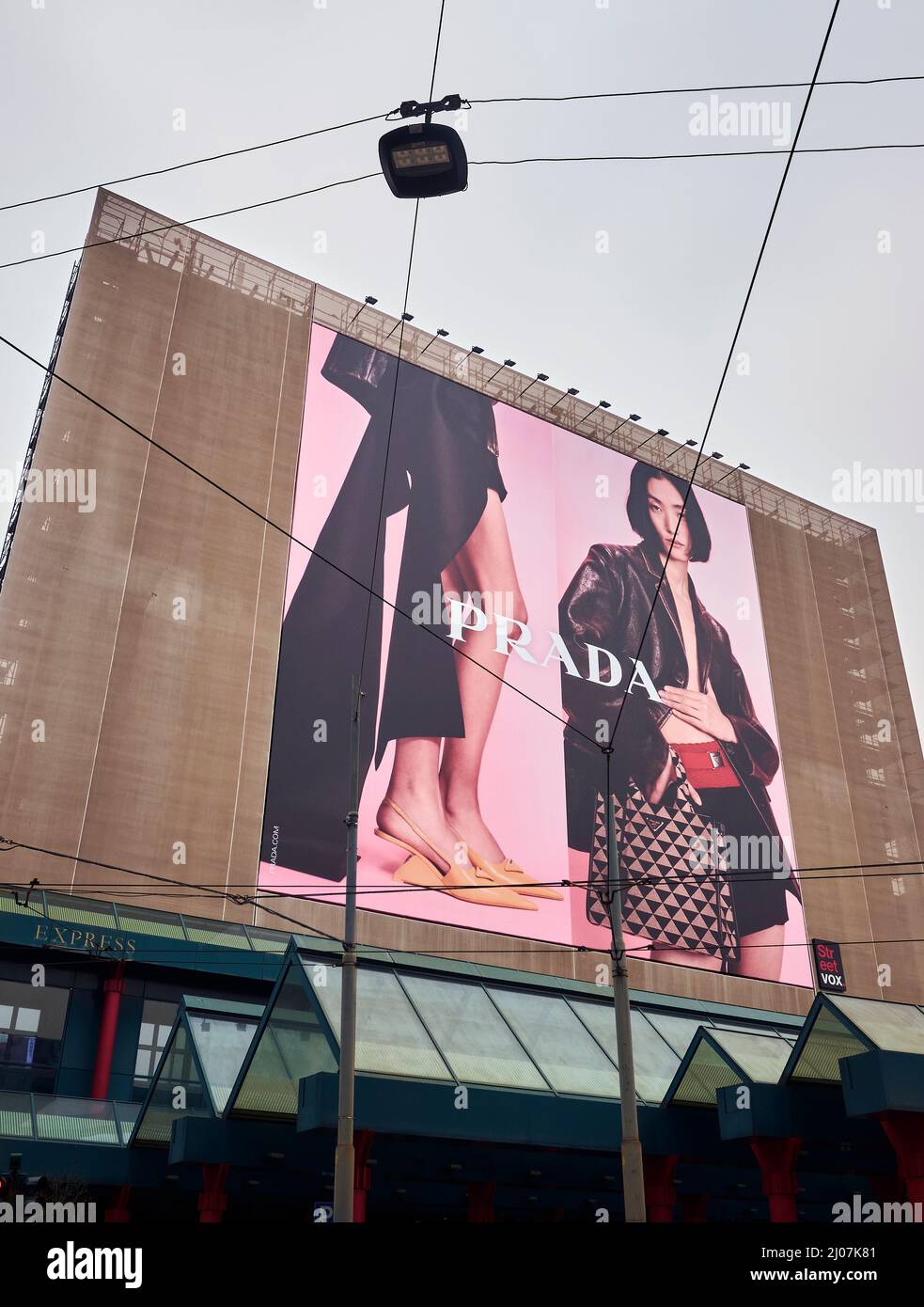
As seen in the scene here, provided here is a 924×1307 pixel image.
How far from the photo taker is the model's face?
187 ft

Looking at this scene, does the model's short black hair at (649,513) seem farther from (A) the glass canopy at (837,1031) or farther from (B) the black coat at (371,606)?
(A) the glass canopy at (837,1031)

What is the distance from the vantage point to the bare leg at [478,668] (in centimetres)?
4319

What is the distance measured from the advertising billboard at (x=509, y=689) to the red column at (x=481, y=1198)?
58.2ft

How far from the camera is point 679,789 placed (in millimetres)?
50062

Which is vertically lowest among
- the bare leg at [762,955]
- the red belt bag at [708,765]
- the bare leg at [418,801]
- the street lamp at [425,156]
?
the street lamp at [425,156]

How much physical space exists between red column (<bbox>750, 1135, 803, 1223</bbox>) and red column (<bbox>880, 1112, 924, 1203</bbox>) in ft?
5.40

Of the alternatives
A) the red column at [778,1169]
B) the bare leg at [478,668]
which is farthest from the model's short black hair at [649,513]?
the red column at [778,1169]

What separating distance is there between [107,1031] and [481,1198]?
1705 centimetres

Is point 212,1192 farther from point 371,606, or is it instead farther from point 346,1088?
point 371,606

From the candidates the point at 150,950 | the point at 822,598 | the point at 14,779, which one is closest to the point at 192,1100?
the point at 150,950

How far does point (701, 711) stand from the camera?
Answer: 176ft

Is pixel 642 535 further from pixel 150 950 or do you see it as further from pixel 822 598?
pixel 150 950

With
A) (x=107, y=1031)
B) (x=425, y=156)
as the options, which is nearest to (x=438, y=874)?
(x=107, y=1031)
